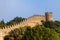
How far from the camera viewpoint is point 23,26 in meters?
69.4

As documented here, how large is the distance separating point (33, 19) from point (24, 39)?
16.7 metres

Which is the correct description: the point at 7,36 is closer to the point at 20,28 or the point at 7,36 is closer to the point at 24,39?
the point at 20,28

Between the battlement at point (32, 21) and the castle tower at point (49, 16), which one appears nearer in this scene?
the battlement at point (32, 21)

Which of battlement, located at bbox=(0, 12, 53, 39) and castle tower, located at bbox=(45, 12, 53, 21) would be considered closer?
battlement, located at bbox=(0, 12, 53, 39)

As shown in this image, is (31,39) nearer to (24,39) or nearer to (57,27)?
(24,39)

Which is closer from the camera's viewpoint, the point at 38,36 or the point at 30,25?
the point at 38,36

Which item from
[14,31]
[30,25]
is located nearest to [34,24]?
[30,25]

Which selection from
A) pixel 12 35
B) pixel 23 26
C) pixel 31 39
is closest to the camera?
pixel 31 39

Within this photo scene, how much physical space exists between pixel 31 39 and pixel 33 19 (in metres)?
18.7

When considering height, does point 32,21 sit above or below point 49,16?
below

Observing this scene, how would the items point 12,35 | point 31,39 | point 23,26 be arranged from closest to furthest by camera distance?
point 31,39
point 12,35
point 23,26

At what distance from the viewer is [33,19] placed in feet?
237

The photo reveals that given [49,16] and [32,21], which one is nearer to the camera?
[32,21]

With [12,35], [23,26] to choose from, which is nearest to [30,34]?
[12,35]
